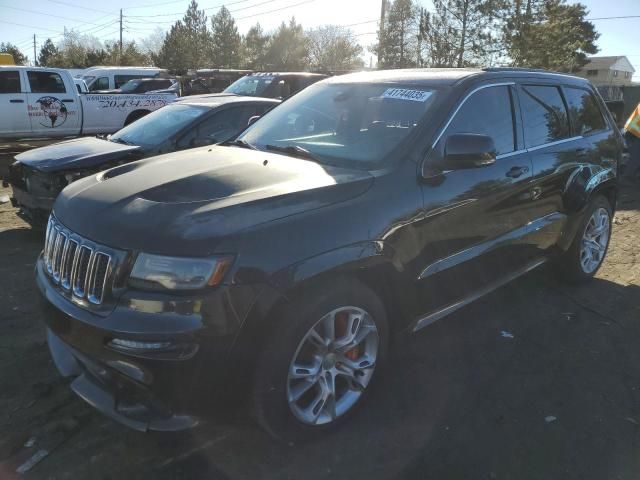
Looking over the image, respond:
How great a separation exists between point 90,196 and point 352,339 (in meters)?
1.56

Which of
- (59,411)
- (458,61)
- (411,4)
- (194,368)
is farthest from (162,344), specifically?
(411,4)

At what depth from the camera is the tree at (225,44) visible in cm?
5544

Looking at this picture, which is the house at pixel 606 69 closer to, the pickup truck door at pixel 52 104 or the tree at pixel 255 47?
the tree at pixel 255 47

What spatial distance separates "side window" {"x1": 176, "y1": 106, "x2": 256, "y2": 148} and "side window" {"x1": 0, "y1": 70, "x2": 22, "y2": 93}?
7.92 m

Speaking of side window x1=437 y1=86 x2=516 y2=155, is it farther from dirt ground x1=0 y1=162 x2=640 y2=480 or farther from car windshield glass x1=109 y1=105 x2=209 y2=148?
car windshield glass x1=109 y1=105 x2=209 y2=148

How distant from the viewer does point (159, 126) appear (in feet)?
21.6

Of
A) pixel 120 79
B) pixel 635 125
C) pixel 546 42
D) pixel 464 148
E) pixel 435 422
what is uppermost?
pixel 546 42

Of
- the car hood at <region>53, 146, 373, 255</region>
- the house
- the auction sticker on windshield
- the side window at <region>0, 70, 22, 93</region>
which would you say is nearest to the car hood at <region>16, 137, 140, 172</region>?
the car hood at <region>53, 146, 373, 255</region>

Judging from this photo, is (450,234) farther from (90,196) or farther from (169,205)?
(90,196)

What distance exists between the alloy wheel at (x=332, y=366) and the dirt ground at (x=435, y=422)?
7.1 inches

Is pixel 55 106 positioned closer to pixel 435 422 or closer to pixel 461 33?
pixel 435 422

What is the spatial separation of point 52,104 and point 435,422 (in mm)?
12301

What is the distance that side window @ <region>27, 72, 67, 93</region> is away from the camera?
12.1 metres

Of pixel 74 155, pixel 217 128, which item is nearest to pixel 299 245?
pixel 74 155
